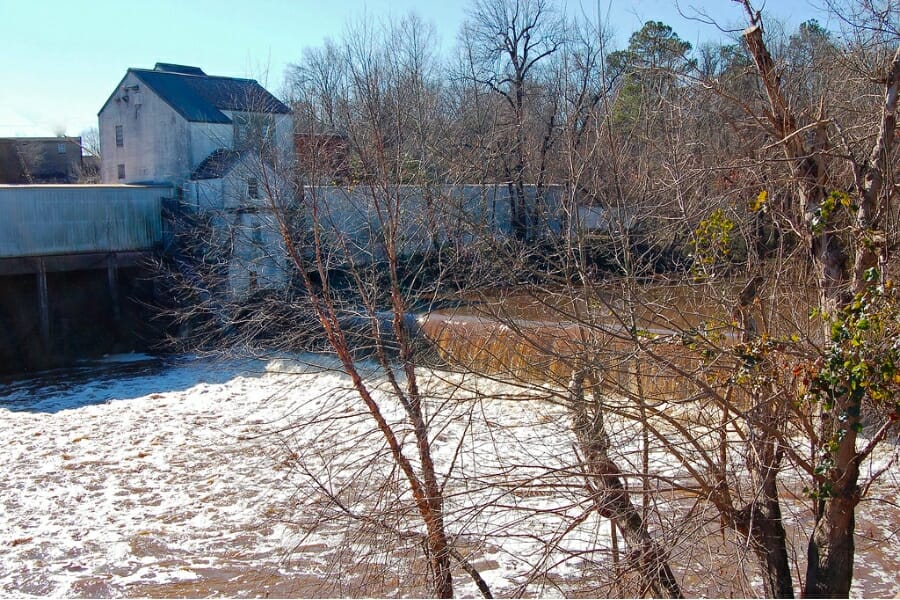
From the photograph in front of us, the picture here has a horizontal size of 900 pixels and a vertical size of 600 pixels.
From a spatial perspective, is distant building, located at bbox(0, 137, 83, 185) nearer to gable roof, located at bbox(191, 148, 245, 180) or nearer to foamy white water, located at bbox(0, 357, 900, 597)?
gable roof, located at bbox(191, 148, 245, 180)

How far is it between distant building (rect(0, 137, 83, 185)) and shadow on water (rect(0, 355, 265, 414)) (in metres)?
27.0

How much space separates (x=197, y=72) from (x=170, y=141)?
6.51m

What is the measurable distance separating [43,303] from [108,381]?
15.5ft

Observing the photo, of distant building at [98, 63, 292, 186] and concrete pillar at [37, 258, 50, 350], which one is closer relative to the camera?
concrete pillar at [37, 258, 50, 350]

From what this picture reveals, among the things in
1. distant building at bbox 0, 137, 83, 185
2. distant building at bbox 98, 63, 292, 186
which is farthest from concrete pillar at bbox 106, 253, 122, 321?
distant building at bbox 0, 137, 83, 185

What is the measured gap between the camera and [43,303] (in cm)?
2166

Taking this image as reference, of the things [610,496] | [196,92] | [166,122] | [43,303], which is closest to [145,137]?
[166,122]

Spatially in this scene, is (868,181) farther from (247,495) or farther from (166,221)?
(166,221)

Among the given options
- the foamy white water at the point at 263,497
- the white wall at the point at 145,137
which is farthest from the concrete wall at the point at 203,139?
the foamy white water at the point at 263,497

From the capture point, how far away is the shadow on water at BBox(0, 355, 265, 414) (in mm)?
16844

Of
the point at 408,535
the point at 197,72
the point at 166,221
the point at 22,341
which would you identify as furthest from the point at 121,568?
the point at 197,72

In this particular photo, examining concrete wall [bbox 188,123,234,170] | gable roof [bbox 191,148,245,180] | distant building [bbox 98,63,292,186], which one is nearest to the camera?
gable roof [bbox 191,148,245,180]

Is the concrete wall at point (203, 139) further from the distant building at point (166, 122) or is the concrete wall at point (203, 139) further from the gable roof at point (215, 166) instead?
the gable roof at point (215, 166)

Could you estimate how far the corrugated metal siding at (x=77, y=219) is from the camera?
21453 millimetres
